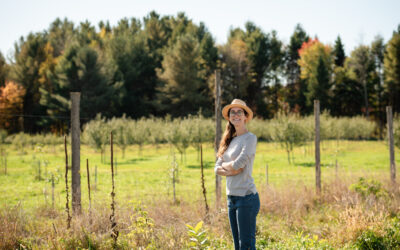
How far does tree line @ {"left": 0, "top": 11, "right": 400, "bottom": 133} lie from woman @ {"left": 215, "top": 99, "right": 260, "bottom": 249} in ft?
115

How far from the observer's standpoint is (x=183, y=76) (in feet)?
138

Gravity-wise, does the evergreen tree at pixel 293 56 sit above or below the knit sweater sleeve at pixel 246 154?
above

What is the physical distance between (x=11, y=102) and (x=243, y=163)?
40580 mm

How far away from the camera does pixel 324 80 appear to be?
4431 cm

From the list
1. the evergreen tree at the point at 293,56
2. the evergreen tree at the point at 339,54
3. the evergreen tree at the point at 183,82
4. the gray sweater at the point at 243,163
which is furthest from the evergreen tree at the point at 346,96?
the gray sweater at the point at 243,163

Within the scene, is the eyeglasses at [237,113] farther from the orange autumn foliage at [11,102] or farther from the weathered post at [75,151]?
the orange autumn foliage at [11,102]

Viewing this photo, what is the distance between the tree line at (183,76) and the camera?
125ft

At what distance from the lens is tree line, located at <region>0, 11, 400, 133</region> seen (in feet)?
125

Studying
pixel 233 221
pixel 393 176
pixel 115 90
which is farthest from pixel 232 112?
pixel 115 90

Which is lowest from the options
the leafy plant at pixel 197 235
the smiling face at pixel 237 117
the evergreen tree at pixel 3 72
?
the leafy plant at pixel 197 235

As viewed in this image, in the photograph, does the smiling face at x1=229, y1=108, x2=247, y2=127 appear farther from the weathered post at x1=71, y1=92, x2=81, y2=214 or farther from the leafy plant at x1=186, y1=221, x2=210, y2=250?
the weathered post at x1=71, y1=92, x2=81, y2=214

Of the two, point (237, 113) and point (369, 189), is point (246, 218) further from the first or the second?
point (369, 189)

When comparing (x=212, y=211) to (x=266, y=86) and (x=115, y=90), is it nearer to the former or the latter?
(x=115, y=90)

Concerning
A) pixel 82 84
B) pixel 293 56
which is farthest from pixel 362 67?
pixel 82 84
